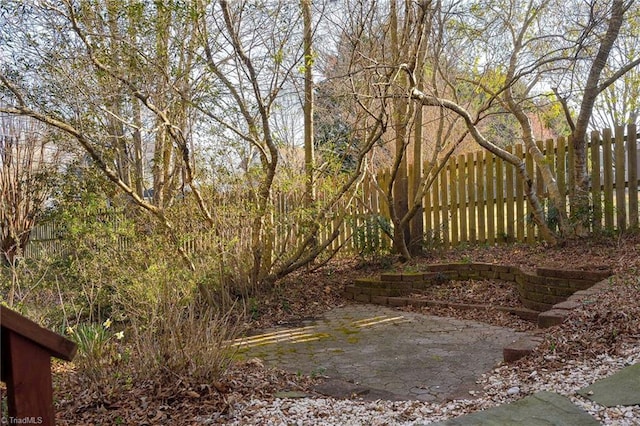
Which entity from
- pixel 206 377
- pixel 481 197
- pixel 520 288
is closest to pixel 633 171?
pixel 481 197

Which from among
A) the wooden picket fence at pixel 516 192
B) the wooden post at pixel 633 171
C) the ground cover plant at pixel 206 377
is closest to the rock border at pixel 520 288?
the ground cover plant at pixel 206 377

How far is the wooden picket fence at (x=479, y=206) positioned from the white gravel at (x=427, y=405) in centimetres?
350

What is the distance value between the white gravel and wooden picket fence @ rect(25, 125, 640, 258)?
3499 millimetres

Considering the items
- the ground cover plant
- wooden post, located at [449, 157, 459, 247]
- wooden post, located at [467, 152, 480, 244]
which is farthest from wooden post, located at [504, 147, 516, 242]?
the ground cover plant

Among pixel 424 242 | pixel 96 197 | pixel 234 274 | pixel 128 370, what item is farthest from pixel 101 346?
pixel 424 242

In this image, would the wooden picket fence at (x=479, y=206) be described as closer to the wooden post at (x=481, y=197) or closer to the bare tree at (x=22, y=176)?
the wooden post at (x=481, y=197)

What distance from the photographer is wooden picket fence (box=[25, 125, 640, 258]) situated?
689 centimetres

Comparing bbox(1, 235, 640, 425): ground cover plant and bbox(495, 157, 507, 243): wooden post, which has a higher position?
bbox(495, 157, 507, 243): wooden post

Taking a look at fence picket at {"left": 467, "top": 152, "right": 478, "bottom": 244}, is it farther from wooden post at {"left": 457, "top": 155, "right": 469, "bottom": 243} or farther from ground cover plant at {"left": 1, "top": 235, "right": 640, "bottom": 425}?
ground cover plant at {"left": 1, "top": 235, "right": 640, "bottom": 425}

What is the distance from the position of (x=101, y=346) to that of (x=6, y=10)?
146 inches

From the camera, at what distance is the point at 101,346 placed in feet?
11.2

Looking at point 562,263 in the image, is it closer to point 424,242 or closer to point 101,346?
point 424,242

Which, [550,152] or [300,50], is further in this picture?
[550,152]

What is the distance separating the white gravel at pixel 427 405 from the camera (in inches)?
108
